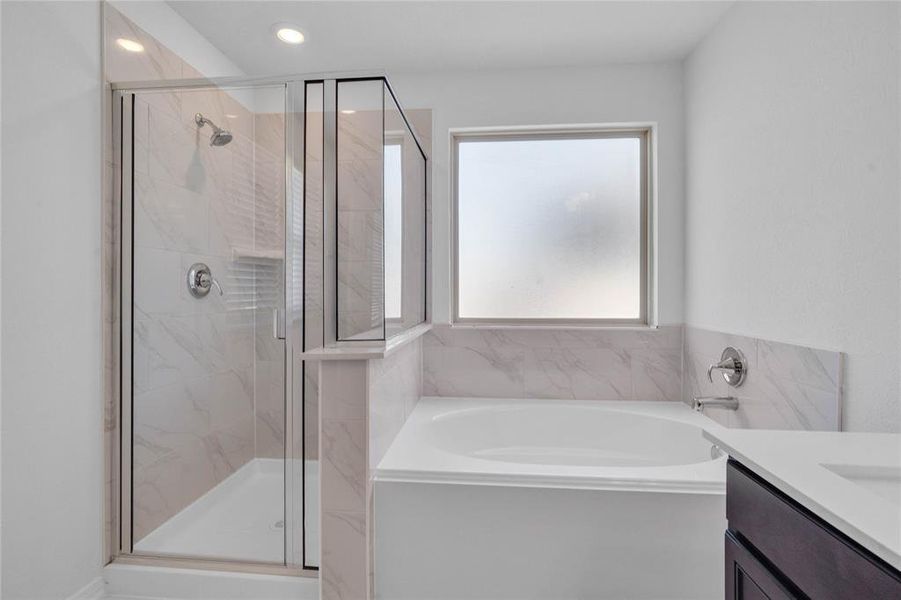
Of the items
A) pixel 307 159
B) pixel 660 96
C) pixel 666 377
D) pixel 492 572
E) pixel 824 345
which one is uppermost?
pixel 660 96

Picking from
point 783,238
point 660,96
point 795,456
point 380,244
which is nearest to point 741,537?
point 795,456

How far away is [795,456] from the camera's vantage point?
2.85ft

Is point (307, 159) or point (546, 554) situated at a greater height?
point (307, 159)

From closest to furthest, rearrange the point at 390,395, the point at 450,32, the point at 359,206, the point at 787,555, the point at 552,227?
the point at 787,555 < the point at 359,206 < the point at 390,395 < the point at 450,32 < the point at 552,227

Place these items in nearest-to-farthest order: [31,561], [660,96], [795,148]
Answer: [31,561] < [795,148] < [660,96]

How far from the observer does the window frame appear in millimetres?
2572

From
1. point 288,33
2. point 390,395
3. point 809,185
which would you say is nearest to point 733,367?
point 809,185

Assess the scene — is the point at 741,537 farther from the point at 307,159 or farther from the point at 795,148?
the point at 307,159

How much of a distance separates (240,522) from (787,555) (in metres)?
1.76

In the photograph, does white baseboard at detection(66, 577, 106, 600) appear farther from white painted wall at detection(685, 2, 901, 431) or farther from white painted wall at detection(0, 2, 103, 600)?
white painted wall at detection(685, 2, 901, 431)

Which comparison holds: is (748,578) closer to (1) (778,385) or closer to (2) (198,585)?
(1) (778,385)

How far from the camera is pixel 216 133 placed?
5.90 feet

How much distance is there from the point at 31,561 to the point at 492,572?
1.45 metres

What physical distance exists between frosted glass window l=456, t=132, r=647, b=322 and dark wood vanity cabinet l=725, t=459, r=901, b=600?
69.2 inches
